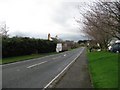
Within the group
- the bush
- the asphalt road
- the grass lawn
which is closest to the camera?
the grass lawn

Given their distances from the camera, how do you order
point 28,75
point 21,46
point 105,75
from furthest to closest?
point 21,46 → point 28,75 → point 105,75

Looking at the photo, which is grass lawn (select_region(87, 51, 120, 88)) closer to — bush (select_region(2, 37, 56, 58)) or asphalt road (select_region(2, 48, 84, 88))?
asphalt road (select_region(2, 48, 84, 88))

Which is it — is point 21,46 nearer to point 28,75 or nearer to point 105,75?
point 28,75

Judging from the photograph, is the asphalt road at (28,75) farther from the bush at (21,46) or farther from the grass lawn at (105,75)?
the bush at (21,46)

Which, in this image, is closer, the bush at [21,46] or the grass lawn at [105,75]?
the grass lawn at [105,75]

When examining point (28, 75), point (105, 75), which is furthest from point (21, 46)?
point (105, 75)

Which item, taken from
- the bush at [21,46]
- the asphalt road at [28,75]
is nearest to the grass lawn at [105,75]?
the asphalt road at [28,75]

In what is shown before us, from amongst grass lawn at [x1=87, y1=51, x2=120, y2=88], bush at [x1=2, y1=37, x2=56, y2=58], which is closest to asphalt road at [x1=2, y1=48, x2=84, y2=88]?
grass lawn at [x1=87, y1=51, x2=120, y2=88]

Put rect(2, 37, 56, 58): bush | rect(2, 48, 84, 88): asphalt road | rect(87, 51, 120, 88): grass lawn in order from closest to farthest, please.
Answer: rect(87, 51, 120, 88): grass lawn < rect(2, 48, 84, 88): asphalt road < rect(2, 37, 56, 58): bush

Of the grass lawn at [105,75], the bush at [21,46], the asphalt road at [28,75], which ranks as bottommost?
the asphalt road at [28,75]

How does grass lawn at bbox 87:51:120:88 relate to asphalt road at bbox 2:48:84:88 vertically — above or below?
above

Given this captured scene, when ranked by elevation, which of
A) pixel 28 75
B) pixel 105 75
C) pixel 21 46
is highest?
pixel 21 46

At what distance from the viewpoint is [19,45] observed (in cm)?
4697

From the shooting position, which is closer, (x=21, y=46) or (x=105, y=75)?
(x=105, y=75)
